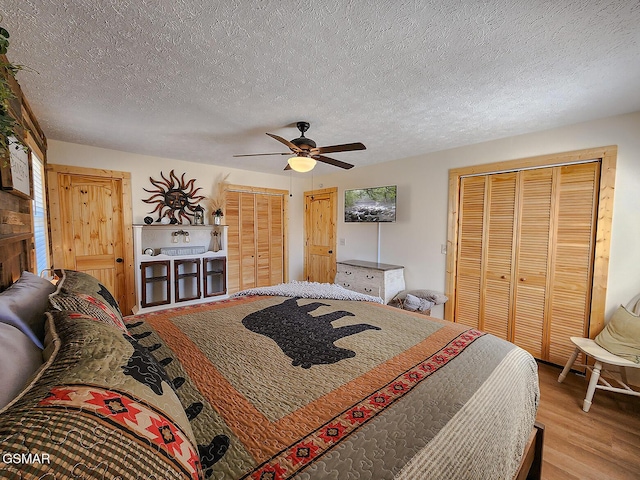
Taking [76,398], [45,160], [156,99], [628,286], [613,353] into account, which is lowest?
[613,353]

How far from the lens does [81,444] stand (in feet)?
1.54

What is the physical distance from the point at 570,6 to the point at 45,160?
15.2 feet

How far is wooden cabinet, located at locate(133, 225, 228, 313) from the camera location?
377 cm

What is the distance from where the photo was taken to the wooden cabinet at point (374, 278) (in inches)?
146

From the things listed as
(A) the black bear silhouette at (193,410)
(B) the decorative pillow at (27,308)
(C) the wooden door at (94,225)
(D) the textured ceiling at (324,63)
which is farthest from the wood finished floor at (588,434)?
(C) the wooden door at (94,225)

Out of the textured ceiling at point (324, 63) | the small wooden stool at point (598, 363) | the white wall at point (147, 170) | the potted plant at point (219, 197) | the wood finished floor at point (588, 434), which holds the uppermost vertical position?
the textured ceiling at point (324, 63)

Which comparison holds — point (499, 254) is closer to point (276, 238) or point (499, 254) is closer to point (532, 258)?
point (532, 258)

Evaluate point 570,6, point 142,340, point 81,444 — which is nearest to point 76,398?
point 81,444

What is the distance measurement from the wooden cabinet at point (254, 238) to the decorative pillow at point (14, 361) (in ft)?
12.9

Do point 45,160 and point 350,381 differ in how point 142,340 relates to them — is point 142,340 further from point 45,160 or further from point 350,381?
point 45,160

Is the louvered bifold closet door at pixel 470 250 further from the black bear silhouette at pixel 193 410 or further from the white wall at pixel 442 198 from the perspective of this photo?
the black bear silhouette at pixel 193 410

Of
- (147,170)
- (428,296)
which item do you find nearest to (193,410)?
(428,296)

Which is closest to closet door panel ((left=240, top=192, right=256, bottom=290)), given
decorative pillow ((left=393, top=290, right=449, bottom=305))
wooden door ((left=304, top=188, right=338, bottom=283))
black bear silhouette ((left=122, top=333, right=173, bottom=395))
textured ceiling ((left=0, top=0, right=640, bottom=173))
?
wooden door ((left=304, top=188, right=338, bottom=283))

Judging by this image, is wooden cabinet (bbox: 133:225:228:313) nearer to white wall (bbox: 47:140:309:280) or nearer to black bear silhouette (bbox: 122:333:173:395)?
white wall (bbox: 47:140:309:280)
